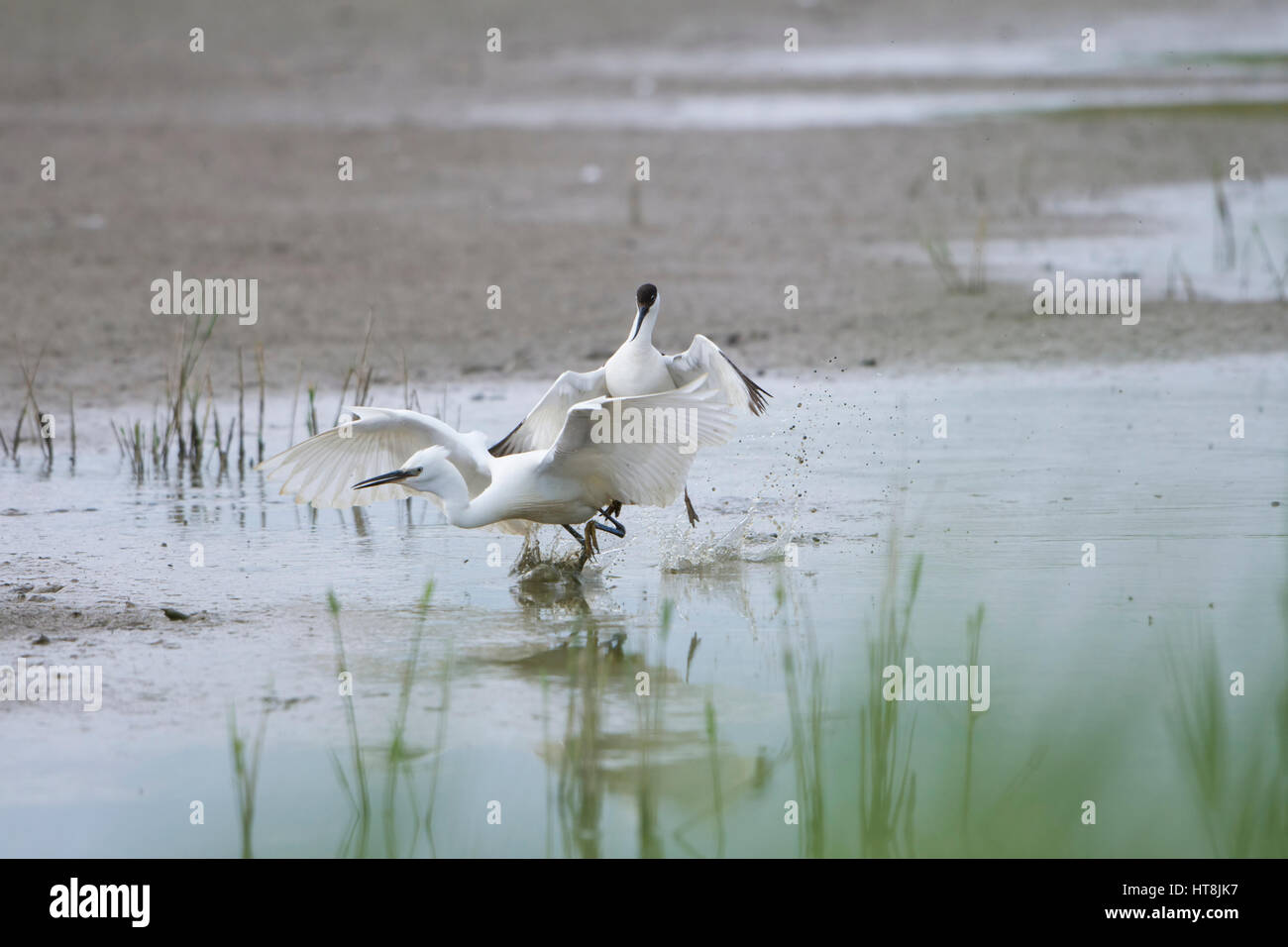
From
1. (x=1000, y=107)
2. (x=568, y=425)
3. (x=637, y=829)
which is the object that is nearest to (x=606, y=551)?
(x=568, y=425)

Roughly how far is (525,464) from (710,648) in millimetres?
1144

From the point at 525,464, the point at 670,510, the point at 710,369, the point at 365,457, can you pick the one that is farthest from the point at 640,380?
the point at 365,457

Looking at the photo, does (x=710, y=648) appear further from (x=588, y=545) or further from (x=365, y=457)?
(x=365, y=457)

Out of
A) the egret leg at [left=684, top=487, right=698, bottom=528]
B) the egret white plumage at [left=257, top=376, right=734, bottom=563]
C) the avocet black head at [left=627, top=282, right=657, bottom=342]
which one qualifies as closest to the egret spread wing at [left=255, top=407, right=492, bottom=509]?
the egret white plumage at [left=257, top=376, right=734, bottom=563]

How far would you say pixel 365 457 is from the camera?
707 centimetres

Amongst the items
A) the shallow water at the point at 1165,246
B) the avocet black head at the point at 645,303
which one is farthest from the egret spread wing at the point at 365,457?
the shallow water at the point at 1165,246

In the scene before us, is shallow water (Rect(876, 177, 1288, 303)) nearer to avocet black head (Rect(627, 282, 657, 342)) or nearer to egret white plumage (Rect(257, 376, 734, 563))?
avocet black head (Rect(627, 282, 657, 342))

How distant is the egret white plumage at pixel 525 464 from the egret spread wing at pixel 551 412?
473 millimetres

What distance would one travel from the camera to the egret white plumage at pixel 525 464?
6172 mm

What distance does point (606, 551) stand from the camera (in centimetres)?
721

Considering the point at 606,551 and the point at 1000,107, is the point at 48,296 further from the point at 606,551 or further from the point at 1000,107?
the point at 1000,107

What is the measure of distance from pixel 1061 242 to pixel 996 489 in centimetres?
809

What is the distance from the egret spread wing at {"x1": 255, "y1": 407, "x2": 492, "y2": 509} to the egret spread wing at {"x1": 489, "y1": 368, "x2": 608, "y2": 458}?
0.48 metres

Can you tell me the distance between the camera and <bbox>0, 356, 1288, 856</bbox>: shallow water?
384 cm
